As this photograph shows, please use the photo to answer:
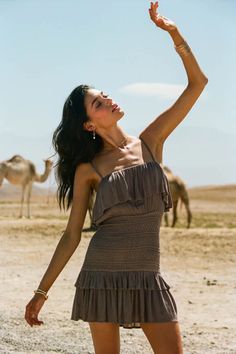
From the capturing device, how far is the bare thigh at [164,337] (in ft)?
12.4

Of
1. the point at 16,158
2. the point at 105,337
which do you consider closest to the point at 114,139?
the point at 105,337

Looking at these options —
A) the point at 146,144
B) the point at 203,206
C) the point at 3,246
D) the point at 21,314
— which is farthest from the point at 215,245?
the point at 203,206

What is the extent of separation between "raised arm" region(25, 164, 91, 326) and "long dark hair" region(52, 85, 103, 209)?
0.09 m

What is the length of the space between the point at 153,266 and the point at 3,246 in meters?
12.9

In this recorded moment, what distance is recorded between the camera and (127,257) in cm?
396

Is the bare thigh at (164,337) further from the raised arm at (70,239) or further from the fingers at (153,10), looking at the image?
the fingers at (153,10)

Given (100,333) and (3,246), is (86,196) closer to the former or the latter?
(100,333)

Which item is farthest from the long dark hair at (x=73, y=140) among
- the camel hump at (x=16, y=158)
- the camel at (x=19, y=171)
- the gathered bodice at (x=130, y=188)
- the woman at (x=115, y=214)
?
the camel hump at (x=16, y=158)

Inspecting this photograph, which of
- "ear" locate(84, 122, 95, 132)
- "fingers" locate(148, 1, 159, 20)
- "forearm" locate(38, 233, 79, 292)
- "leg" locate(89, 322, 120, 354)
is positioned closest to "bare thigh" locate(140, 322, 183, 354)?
"leg" locate(89, 322, 120, 354)

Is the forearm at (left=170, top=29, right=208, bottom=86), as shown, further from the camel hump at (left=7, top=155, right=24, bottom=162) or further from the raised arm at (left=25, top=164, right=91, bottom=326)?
the camel hump at (left=7, top=155, right=24, bottom=162)

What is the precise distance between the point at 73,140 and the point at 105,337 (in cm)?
103

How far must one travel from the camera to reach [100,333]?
154 inches

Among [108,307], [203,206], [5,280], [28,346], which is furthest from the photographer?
[203,206]

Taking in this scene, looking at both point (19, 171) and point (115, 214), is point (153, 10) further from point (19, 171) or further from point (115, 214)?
point (19, 171)
